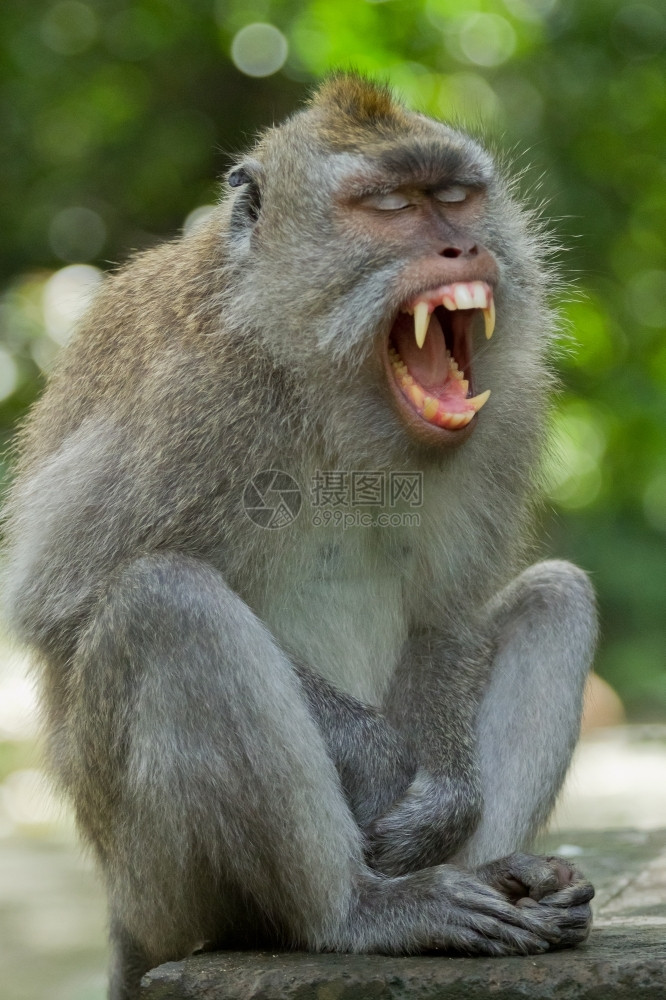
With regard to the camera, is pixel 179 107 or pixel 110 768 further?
pixel 179 107

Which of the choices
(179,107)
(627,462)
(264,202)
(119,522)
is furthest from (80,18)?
(119,522)

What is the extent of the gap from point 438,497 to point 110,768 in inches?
70.1

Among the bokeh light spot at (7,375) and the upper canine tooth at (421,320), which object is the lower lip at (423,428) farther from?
the bokeh light spot at (7,375)

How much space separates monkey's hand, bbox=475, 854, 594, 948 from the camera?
455 cm

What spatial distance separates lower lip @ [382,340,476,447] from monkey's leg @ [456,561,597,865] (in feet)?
3.15

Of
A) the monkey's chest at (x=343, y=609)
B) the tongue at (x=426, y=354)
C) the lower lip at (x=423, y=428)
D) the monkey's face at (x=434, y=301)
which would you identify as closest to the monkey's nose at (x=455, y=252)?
the monkey's face at (x=434, y=301)

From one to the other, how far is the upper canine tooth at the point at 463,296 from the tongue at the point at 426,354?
275 mm

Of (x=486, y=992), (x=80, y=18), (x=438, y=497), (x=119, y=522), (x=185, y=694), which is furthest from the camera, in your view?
(x=80, y=18)

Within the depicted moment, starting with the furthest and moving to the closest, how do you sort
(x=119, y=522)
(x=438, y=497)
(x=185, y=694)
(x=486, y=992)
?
(x=438, y=497), (x=119, y=522), (x=185, y=694), (x=486, y=992)

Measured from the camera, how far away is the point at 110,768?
15.4ft

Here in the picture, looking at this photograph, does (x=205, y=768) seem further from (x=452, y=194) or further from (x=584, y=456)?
Answer: (x=584, y=456)

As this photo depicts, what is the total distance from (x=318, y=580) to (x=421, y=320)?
43.2 inches

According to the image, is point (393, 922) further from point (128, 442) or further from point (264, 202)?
point (264, 202)

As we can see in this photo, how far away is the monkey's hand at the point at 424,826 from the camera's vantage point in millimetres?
5051
